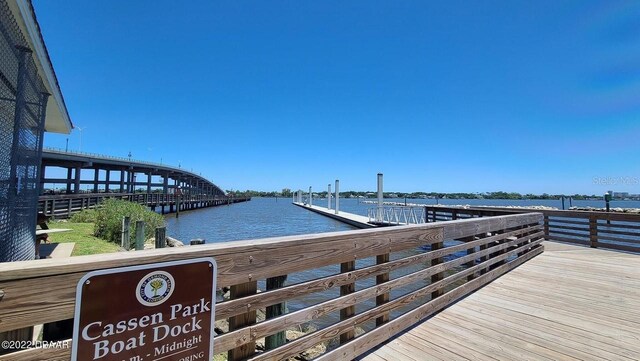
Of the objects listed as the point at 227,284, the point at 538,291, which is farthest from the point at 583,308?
the point at 227,284

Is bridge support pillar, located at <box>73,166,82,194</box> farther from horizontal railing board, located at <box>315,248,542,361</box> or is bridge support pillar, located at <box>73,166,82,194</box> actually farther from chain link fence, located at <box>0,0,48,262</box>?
horizontal railing board, located at <box>315,248,542,361</box>

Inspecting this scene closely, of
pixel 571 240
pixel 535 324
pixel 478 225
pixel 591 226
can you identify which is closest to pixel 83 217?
pixel 478 225

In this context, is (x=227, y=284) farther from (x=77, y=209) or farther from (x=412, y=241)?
(x=77, y=209)

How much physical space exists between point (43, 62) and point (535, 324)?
284 inches

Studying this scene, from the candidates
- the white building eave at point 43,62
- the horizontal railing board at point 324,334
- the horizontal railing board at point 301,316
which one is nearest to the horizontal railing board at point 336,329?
the horizontal railing board at point 324,334

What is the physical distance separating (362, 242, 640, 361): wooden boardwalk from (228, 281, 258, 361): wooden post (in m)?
1.19

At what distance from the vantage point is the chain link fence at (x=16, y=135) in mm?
3480

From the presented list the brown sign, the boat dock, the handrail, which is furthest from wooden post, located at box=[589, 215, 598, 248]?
the brown sign

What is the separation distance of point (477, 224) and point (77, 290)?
14.6ft

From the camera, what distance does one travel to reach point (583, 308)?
12.9ft

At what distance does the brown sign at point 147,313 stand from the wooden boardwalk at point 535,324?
5.43 ft

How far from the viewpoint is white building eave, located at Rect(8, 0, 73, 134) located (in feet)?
11.0

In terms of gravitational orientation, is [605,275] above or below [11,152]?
below

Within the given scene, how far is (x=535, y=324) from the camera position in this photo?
3.39 m
